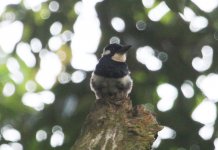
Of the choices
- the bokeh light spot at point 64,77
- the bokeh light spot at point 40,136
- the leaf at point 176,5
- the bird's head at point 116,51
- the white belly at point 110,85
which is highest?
the leaf at point 176,5

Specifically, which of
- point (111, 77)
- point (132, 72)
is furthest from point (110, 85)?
point (132, 72)

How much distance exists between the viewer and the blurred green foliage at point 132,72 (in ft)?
18.2

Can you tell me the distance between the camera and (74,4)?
5.60 metres

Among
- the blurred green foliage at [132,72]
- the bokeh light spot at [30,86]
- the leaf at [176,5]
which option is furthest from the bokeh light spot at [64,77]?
the leaf at [176,5]

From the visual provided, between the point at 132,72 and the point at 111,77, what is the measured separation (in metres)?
0.74

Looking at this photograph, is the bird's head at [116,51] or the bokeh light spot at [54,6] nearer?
the bird's head at [116,51]

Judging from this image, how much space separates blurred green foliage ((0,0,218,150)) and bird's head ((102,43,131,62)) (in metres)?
0.27

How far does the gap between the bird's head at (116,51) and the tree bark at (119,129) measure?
1618 millimetres

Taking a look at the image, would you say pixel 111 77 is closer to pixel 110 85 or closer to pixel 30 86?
pixel 110 85

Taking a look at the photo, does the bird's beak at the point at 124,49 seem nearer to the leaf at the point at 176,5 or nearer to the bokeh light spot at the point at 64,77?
the bokeh light spot at the point at 64,77

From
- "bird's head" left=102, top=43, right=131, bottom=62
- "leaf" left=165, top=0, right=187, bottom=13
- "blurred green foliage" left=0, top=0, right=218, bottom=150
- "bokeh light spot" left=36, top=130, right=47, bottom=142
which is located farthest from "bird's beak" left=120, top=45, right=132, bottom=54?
"leaf" left=165, top=0, right=187, bottom=13

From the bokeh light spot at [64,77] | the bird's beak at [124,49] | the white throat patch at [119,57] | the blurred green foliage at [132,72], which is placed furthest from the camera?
the bokeh light spot at [64,77]

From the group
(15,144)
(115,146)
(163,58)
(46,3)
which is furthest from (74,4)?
(115,146)

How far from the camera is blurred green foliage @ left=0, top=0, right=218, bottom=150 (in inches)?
218
